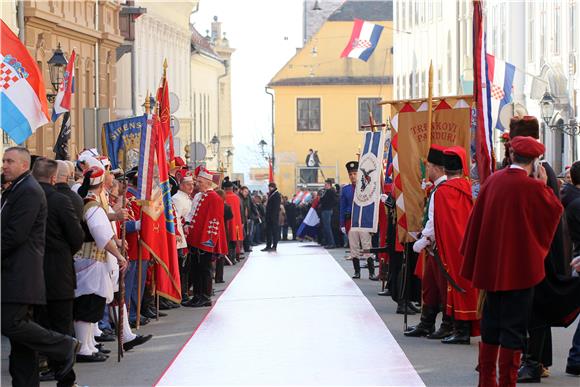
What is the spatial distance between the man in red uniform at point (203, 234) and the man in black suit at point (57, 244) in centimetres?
862

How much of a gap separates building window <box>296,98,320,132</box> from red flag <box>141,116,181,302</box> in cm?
6593

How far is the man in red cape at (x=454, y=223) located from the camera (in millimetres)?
14875

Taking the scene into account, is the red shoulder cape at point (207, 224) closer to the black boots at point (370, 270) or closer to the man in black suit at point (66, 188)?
the black boots at point (370, 270)

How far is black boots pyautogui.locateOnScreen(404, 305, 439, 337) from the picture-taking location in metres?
15.9

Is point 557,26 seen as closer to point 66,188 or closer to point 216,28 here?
point 66,188

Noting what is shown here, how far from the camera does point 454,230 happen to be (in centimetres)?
1495

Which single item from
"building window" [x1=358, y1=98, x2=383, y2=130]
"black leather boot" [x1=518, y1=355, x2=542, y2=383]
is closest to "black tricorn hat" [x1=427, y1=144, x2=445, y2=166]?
"black leather boot" [x1=518, y1=355, x2=542, y2=383]

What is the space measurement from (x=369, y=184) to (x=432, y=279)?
24.1 feet

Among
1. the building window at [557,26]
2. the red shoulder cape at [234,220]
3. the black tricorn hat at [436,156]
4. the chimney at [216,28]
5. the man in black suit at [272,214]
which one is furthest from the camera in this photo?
the chimney at [216,28]

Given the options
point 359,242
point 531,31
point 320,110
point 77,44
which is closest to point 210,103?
point 320,110

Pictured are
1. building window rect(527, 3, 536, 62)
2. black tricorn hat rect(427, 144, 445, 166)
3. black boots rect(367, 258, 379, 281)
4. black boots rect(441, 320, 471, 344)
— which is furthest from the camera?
building window rect(527, 3, 536, 62)

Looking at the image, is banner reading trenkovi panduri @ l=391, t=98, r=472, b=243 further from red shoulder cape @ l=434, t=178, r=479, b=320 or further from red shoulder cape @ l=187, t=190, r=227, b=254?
red shoulder cape @ l=187, t=190, r=227, b=254

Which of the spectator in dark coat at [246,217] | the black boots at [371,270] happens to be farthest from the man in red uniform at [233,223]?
the black boots at [371,270]

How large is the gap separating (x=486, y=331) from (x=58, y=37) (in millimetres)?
25017
